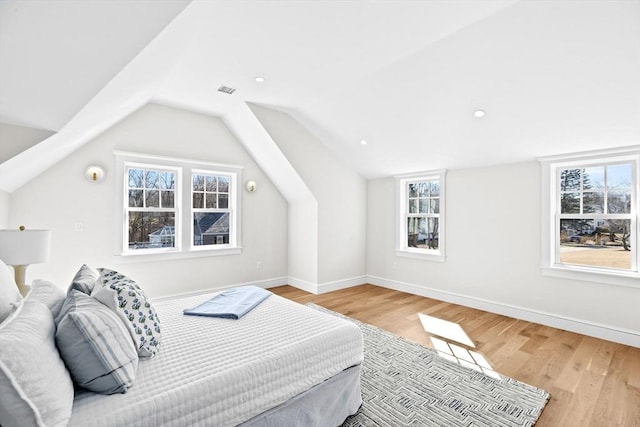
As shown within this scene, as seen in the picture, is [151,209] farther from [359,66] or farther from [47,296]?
[359,66]

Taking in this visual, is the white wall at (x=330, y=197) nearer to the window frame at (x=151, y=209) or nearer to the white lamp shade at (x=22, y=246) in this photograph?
the window frame at (x=151, y=209)

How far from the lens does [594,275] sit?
3.28 m

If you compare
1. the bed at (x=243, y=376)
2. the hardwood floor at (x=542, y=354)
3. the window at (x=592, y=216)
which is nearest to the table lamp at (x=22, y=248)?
the bed at (x=243, y=376)

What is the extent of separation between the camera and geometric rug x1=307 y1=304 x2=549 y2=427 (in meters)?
1.95

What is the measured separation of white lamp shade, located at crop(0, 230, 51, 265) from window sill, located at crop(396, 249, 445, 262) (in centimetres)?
451

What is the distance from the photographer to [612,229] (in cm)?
336

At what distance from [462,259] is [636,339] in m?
1.85

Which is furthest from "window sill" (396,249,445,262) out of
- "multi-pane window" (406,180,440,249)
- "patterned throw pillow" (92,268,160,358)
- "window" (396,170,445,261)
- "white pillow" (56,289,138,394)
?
"white pillow" (56,289,138,394)

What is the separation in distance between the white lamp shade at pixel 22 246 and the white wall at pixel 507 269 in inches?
181

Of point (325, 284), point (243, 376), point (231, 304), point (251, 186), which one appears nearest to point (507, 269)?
point (325, 284)

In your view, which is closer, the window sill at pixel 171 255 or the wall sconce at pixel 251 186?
the window sill at pixel 171 255

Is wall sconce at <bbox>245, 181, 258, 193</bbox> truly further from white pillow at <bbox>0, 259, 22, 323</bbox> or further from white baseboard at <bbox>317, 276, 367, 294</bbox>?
white pillow at <bbox>0, 259, 22, 323</bbox>

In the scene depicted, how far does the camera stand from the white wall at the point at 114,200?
3.42m

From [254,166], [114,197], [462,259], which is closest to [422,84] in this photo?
[462,259]
